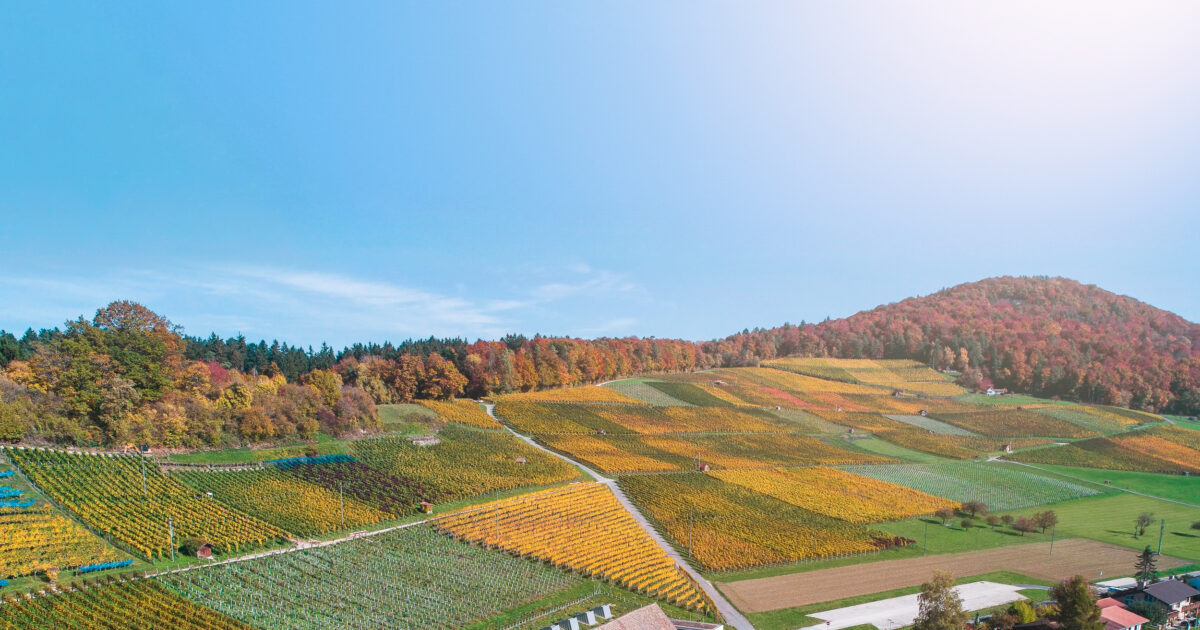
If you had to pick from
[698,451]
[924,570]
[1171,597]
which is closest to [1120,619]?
[1171,597]

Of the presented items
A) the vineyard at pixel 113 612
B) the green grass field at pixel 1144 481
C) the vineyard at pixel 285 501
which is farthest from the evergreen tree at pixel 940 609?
the green grass field at pixel 1144 481

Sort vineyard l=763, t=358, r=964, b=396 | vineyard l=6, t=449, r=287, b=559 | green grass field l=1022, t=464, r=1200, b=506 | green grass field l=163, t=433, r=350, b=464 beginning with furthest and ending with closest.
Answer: vineyard l=763, t=358, r=964, b=396 → green grass field l=1022, t=464, r=1200, b=506 → green grass field l=163, t=433, r=350, b=464 → vineyard l=6, t=449, r=287, b=559

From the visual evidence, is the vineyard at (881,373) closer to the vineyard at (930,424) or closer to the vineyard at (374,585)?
the vineyard at (930,424)

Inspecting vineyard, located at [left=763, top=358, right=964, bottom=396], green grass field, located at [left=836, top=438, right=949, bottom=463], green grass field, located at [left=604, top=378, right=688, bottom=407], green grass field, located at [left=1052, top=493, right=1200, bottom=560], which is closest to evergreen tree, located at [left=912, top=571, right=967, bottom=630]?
green grass field, located at [left=1052, top=493, right=1200, bottom=560]

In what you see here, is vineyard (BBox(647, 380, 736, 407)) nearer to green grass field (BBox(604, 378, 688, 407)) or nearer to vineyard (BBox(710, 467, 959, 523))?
green grass field (BBox(604, 378, 688, 407))

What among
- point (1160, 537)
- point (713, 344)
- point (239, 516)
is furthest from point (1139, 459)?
point (239, 516)

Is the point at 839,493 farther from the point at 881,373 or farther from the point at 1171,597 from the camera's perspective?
the point at 881,373
